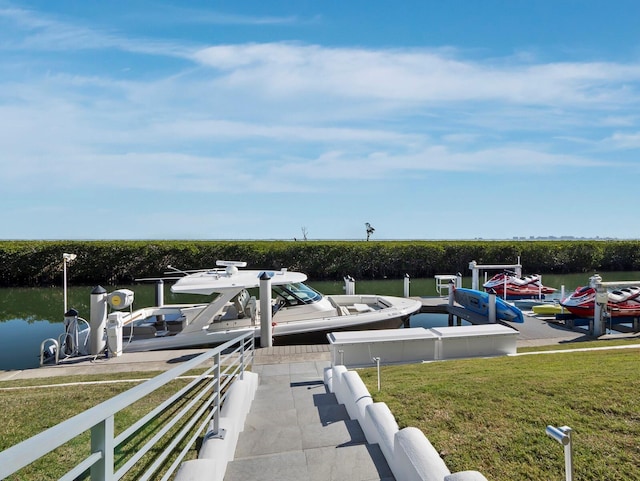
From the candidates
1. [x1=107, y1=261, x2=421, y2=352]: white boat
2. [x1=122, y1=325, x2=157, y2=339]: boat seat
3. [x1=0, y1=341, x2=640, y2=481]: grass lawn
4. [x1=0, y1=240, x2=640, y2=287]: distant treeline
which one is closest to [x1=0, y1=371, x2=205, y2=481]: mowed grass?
[x1=0, y1=341, x2=640, y2=481]: grass lawn

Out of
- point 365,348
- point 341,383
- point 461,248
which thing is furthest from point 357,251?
point 341,383

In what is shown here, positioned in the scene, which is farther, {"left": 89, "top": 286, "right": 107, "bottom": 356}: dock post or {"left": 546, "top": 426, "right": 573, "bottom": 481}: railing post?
{"left": 89, "top": 286, "right": 107, "bottom": 356}: dock post

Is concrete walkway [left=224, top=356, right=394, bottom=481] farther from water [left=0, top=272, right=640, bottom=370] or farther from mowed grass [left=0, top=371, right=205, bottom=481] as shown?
water [left=0, top=272, right=640, bottom=370]

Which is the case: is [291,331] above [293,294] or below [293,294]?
below

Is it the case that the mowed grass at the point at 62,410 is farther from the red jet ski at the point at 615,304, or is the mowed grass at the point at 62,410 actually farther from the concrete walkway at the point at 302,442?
the red jet ski at the point at 615,304

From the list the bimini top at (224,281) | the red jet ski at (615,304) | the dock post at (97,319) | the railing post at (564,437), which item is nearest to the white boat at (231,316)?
the bimini top at (224,281)

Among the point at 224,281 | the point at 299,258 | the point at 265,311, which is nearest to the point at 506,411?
the point at 265,311

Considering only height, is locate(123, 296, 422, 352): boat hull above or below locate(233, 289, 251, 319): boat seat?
below

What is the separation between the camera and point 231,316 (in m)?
11.0

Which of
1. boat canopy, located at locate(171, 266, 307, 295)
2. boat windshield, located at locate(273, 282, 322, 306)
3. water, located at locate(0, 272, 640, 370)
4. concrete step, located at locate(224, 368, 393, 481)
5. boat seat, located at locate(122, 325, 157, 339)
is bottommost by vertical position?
water, located at locate(0, 272, 640, 370)

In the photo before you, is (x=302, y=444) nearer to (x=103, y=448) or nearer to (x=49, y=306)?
(x=103, y=448)

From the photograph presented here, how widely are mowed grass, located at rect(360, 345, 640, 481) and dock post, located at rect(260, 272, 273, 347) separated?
4036 millimetres

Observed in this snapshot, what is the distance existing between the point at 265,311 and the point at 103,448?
806 centimetres

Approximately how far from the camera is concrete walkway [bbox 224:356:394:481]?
332cm
